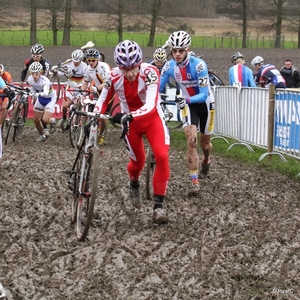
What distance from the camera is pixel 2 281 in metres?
5.46

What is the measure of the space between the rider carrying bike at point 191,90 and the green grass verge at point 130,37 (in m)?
47.7

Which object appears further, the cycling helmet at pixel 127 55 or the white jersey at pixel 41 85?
the white jersey at pixel 41 85

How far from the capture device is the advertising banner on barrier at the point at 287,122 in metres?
10.8

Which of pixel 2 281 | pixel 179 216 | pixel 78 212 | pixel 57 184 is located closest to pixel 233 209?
pixel 179 216

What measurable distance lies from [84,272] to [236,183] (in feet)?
15.5

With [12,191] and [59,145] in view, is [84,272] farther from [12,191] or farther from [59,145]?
[59,145]

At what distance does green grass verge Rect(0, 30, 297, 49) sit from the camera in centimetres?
5866

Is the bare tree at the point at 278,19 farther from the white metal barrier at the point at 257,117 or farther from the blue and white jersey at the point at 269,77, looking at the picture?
the white metal barrier at the point at 257,117

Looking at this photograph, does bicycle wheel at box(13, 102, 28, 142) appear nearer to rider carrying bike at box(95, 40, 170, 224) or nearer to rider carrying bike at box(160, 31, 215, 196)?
rider carrying bike at box(160, 31, 215, 196)

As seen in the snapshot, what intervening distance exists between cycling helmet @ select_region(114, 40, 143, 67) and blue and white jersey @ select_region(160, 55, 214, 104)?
85.5 inches

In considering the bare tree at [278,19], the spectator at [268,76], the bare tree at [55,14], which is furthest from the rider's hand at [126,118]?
the bare tree at [278,19]

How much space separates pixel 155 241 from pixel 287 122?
17.1 feet

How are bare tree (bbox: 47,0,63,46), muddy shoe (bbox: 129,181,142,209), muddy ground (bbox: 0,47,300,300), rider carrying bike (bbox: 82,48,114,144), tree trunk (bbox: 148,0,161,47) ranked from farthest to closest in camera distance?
tree trunk (bbox: 148,0,161,47), bare tree (bbox: 47,0,63,46), rider carrying bike (bbox: 82,48,114,144), muddy shoe (bbox: 129,181,142,209), muddy ground (bbox: 0,47,300,300)

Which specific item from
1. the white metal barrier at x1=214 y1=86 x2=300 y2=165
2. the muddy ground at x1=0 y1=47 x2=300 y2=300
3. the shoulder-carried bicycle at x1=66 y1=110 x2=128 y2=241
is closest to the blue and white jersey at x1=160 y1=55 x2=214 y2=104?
the muddy ground at x1=0 y1=47 x2=300 y2=300
